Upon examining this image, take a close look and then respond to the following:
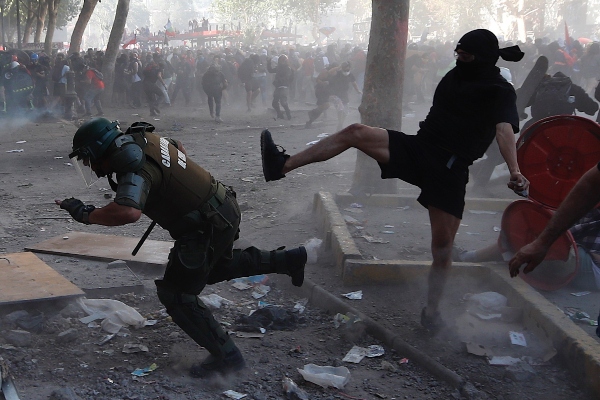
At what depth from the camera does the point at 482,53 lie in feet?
12.1

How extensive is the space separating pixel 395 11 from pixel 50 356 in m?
5.14

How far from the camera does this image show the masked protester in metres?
3.72

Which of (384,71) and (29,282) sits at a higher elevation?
(384,71)

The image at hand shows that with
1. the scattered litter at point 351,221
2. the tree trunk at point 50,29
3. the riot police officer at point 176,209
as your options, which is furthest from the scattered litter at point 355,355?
the tree trunk at point 50,29

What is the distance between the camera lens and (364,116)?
763cm

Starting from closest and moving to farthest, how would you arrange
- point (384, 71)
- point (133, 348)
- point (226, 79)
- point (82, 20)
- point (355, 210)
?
point (133, 348), point (355, 210), point (384, 71), point (226, 79), point (82, 20)

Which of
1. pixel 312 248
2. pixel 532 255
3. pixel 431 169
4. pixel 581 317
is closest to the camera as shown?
pixel 532 255

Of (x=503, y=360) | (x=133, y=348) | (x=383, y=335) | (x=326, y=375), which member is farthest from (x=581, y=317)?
(x=133, y=348)

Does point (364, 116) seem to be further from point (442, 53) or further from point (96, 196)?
point (442, 53)

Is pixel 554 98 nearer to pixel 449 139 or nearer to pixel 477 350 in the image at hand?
pixel 449 139

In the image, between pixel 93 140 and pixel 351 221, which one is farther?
pixel 351 221

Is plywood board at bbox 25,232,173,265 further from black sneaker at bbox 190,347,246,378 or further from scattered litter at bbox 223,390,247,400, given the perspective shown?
scattered litter at bbox 223,390,247,400

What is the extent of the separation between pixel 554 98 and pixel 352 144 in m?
4.96

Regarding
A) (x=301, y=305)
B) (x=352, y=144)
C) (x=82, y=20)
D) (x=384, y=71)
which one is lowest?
(x=301, y=305)
